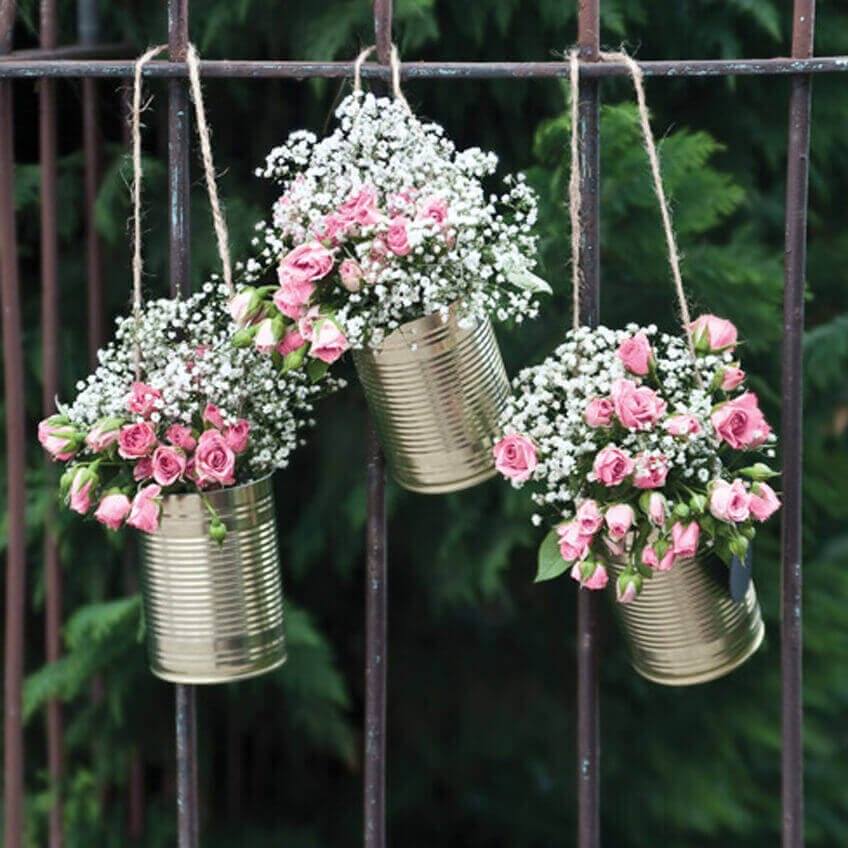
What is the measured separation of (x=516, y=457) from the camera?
1.44 meters

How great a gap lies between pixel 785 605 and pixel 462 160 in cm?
81

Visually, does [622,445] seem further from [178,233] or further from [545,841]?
[545,841]

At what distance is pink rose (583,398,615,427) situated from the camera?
143 cm

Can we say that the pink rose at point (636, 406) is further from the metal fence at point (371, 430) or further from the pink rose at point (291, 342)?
the pink rose at point (291, 342)

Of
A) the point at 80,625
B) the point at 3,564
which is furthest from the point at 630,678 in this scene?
the point at 3,564

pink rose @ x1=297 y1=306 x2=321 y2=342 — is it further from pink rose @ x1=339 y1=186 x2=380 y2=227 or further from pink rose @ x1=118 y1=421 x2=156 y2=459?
pink rose @ x1=118 y1=421 x2=156 y2=459

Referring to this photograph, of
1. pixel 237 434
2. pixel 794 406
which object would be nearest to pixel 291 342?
pixel 237 434

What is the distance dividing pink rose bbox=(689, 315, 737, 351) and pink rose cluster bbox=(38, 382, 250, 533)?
64 centimetres

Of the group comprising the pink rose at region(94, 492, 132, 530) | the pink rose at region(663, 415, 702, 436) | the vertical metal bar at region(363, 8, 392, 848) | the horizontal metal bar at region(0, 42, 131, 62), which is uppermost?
the horizontal metal bar at region(0, 42, 131, 62)

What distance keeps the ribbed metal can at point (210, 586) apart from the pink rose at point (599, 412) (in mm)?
484

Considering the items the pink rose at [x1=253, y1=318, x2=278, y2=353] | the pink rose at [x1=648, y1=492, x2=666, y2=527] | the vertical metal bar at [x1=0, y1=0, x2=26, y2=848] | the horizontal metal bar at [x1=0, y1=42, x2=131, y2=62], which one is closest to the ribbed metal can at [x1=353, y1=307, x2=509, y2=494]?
the pink rose at [x1=253, y1=318, x2=278, y2=353]

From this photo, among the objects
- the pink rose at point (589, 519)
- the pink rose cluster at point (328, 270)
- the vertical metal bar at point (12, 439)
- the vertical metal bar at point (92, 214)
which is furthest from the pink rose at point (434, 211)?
the vertical metal bar at point (92, 214)

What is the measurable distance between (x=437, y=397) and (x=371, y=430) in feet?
0.69

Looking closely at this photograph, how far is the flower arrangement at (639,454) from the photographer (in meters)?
1.41
